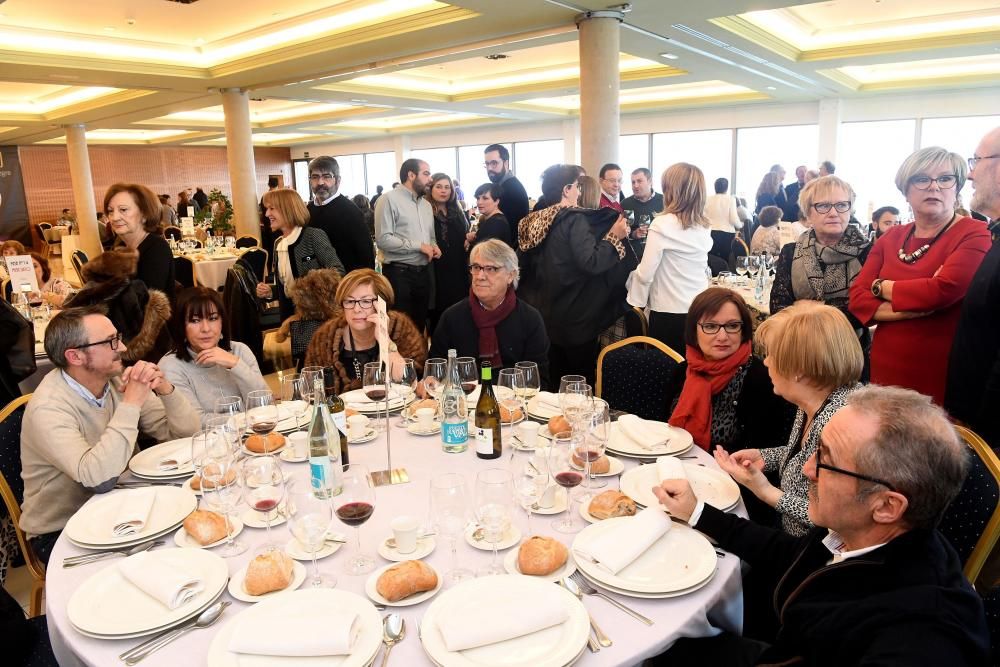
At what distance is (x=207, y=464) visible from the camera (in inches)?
64.9

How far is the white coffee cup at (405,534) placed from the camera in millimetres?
1570

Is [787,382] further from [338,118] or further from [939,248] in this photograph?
[338,118]

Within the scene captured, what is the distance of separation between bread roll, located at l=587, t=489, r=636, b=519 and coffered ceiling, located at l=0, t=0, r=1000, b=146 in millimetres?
4906

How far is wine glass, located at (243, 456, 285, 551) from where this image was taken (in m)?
1.59

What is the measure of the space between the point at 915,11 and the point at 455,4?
5.62m

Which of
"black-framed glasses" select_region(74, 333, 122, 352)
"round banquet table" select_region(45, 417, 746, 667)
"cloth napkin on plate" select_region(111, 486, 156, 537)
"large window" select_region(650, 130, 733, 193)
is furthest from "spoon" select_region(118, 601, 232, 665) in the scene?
"large window" select_region(650, 130, 733, 193)

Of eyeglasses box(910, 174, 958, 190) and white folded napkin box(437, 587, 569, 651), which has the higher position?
eyeglasses box(910, 174, 958, 190)

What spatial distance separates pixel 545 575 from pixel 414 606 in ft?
0.98

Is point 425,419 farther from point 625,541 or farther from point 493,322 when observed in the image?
point 625,541

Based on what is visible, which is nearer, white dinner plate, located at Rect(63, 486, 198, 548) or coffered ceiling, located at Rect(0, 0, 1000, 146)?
white dinner plate, located at Rect(63, 486, 198, 548)

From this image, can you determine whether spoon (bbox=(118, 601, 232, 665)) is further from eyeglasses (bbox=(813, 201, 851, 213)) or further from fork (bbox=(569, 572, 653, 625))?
eyeglasses (bbox=(813, 201, 851, 213))

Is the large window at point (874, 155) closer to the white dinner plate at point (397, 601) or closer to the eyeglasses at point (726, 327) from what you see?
the eyeglasses at point (726, 327)

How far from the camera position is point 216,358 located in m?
2.78

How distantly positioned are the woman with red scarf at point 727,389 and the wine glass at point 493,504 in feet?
3.69
